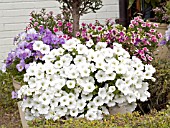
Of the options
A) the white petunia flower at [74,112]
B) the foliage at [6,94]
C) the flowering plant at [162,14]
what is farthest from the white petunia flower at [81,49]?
the flowering plant at [162,14]

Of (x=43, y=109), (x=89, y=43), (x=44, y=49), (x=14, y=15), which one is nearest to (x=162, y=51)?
(x=89, y=43)

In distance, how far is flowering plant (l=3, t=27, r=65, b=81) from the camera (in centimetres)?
344

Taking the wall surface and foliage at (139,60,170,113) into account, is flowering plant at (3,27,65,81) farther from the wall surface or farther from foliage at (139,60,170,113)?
the wall surface

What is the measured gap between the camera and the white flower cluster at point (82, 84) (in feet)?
10.3

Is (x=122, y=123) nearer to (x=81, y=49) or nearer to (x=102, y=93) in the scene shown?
(x=102, y=93)

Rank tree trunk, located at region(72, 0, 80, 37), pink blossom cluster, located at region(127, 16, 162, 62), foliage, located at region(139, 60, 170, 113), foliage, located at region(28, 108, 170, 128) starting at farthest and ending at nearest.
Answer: tree trunk, located at region(72, 0, 80, 37) < pink blossom cluster, located at region(127, 16, 162, 62) < foliage, located at region(139, 60, 170, 113) < foliage, located at region(28, 108, 170, 128)

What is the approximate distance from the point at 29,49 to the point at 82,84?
2.24ft

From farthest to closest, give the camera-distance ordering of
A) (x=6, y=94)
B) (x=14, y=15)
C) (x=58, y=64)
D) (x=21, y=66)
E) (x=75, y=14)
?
(x=14, y=15), (x=6, y=94), (x=75, y=14), (x=21, y=66), (x=58, y=64)

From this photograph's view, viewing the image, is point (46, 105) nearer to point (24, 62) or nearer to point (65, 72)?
point (65, 72)

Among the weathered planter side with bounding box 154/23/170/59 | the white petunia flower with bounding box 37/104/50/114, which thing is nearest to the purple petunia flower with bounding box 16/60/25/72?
the white petunia flower with bounding box 37/104/50/114

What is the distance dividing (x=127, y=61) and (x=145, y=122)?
0.81 m

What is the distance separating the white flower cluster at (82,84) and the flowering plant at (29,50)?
0.14 meters

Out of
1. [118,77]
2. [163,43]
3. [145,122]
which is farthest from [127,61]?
[163,43]

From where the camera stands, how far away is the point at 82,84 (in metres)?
3.14
